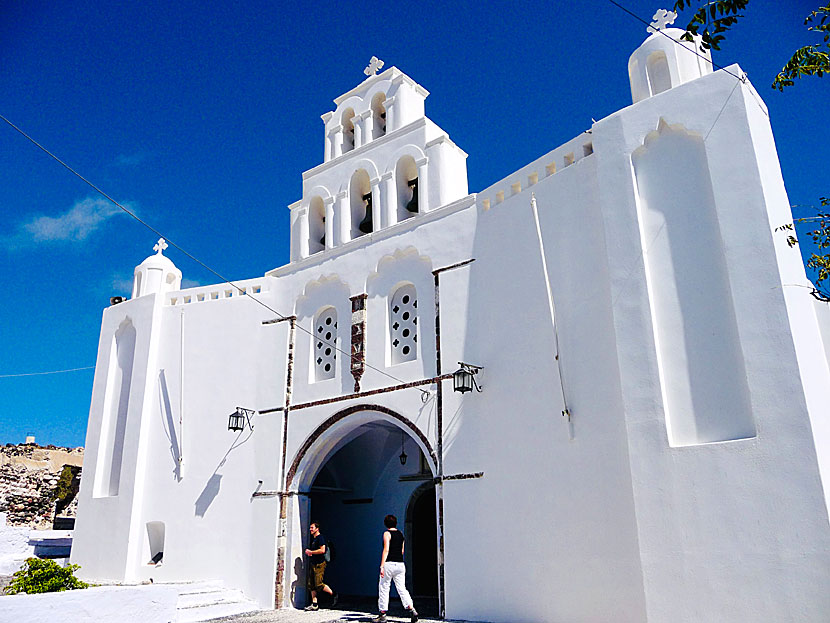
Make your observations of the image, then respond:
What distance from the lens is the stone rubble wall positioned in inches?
674

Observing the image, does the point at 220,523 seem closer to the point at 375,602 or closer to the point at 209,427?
the point at 209,427

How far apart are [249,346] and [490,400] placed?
4.90 metres

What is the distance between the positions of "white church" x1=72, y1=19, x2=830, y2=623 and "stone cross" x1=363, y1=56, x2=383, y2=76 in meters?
0.05

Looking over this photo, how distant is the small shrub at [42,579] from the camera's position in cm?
726

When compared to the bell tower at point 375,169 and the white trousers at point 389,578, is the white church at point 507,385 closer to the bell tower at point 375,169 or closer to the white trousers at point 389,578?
the bell tower at point 375,169

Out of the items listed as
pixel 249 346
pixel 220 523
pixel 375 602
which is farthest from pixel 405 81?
pixel 375 602

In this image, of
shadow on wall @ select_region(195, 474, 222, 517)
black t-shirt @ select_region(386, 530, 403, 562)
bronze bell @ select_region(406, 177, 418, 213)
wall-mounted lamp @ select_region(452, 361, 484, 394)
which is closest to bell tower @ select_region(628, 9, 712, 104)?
wall-mounted lamp @ select_region(452, 361, 484, 394)

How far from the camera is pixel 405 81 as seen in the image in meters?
12.4

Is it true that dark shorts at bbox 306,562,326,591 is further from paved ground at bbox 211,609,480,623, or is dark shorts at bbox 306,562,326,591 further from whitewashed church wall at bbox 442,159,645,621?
whitewashed church wall at bbox 442,159,645,621

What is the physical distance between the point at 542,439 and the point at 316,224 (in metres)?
6.42

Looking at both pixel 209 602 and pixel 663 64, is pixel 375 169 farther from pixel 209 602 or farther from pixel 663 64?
pixel 209 602

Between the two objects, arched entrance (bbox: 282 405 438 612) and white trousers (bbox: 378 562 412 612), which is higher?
arched entrance (bbox: 282 405 438 612)

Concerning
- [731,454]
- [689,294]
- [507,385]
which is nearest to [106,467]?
[507,385]

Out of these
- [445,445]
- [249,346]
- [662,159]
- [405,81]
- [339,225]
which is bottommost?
[445,445]
